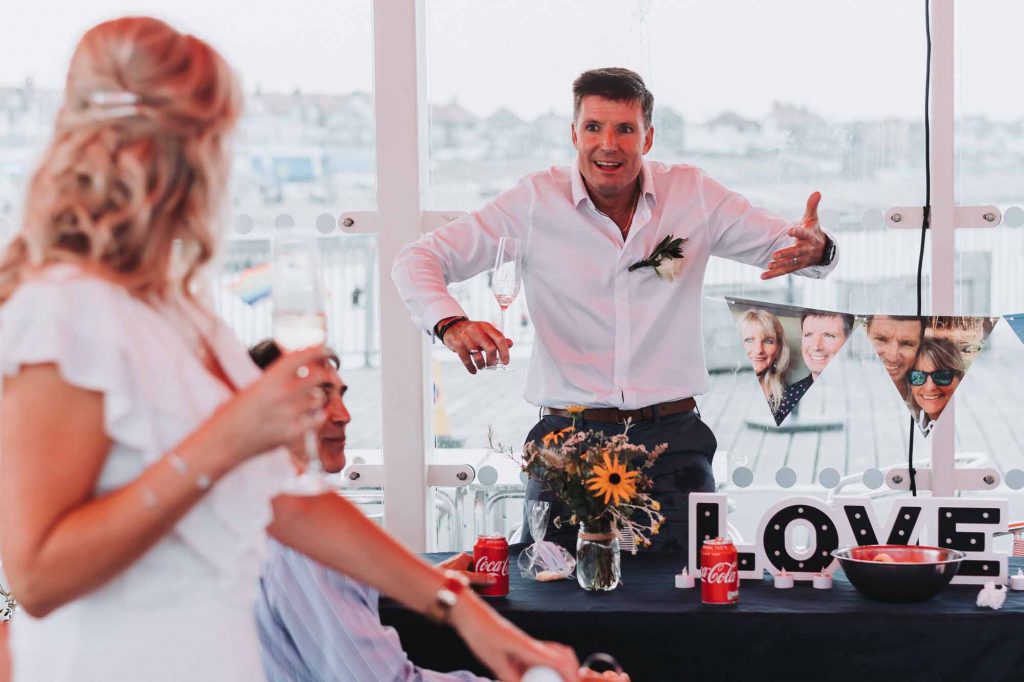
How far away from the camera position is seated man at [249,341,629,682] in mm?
2184

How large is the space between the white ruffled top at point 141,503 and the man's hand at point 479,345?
1711mm

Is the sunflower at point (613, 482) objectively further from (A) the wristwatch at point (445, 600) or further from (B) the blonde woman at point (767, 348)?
(A) the wristwatch at point (445, 600)

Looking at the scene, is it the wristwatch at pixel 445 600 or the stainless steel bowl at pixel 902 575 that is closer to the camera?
the wristwatch at pixel 445 600

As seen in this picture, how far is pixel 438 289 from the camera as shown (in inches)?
133

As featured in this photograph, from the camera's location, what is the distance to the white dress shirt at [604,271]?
11.3ft

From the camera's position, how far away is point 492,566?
8.40 ft

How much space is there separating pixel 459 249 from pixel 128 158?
2.37 meters

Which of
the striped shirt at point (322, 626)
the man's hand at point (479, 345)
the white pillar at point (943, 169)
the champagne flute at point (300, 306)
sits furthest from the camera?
the white pillar at point (943, 169)

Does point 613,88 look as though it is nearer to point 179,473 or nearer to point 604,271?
point 604,271

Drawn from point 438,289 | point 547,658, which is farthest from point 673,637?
point 438,289

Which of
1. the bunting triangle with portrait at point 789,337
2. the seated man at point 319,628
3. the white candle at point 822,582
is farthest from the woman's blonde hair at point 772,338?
the seated man at point 319,628

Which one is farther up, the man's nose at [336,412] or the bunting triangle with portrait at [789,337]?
the bunting triangle with portrait at [789,337]

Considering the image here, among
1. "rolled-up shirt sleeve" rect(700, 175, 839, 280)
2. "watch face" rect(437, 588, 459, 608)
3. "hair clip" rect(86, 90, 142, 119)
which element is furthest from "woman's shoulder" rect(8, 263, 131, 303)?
"rolled-up shirt sleeve" rect(700, 175, 839, 280)

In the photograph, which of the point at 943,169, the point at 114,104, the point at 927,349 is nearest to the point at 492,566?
the point at 927,349
